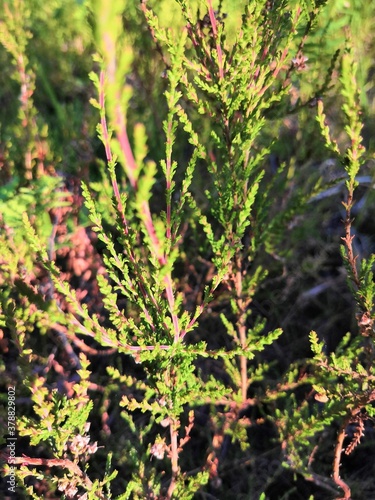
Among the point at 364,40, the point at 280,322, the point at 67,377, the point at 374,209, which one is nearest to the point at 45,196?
the point at 67,377

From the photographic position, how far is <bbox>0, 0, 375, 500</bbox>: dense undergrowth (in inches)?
39.0

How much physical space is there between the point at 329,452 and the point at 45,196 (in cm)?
161

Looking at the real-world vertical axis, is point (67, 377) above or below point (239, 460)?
above

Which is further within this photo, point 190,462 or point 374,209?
point 374,209

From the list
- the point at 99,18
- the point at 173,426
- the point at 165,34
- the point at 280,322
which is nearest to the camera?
the point at 99,18

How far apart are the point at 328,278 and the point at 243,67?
1370 mm

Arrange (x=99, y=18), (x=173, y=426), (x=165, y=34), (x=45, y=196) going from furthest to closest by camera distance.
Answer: (x=45, y=196)
(x=173, y=426)
(x=165, y=34)
(x=99, y=18)

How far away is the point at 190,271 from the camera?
2018 mm

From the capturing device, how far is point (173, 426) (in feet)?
3.87

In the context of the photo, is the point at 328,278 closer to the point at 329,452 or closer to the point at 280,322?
the point at 280,322

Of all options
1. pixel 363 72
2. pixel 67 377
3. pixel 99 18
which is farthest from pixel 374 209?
pixel 99 18

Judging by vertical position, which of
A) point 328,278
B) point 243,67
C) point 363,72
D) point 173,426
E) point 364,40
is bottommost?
point 173,426

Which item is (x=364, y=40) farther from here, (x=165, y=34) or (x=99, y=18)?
(x=99, y=18)

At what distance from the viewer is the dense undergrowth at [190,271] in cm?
99
